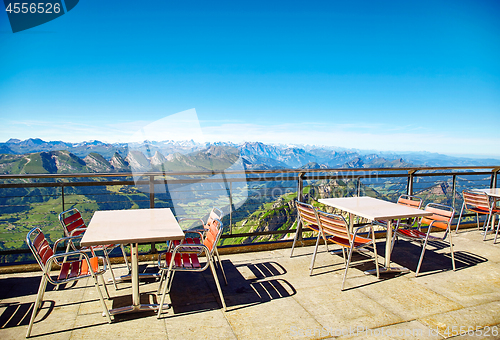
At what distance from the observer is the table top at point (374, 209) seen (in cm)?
335

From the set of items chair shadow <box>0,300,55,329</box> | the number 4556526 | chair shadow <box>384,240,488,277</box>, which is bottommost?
chair shadow <box>384,240,488,277</box>

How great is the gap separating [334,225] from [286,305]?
1.02 meters

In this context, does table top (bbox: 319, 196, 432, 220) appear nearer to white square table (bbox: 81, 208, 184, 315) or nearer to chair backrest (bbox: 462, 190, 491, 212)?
white square table (bbox: 81, 208, 184, 315)

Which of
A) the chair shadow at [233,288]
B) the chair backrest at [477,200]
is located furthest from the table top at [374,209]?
the chair backrest at [477,200]

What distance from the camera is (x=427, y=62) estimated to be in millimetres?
29219

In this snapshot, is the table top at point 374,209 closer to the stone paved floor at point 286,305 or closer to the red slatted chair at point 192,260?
the stone paved floor at point 286,305

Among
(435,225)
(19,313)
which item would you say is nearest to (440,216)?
(435,225)

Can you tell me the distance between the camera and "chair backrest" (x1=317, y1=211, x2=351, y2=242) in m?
3.17

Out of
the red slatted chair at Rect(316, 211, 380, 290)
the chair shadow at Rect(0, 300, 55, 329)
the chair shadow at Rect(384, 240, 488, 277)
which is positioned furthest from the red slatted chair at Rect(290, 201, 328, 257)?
the chair shadow at Rect(0, 300, 55, 329)

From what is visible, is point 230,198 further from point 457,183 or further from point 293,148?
point 293,148

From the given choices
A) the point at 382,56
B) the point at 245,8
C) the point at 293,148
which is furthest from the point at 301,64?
the point at 293,148

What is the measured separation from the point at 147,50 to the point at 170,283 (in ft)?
119

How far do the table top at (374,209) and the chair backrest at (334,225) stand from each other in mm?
317

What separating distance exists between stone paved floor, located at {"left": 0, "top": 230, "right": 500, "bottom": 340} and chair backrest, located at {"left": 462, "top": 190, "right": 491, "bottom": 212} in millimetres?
1586
